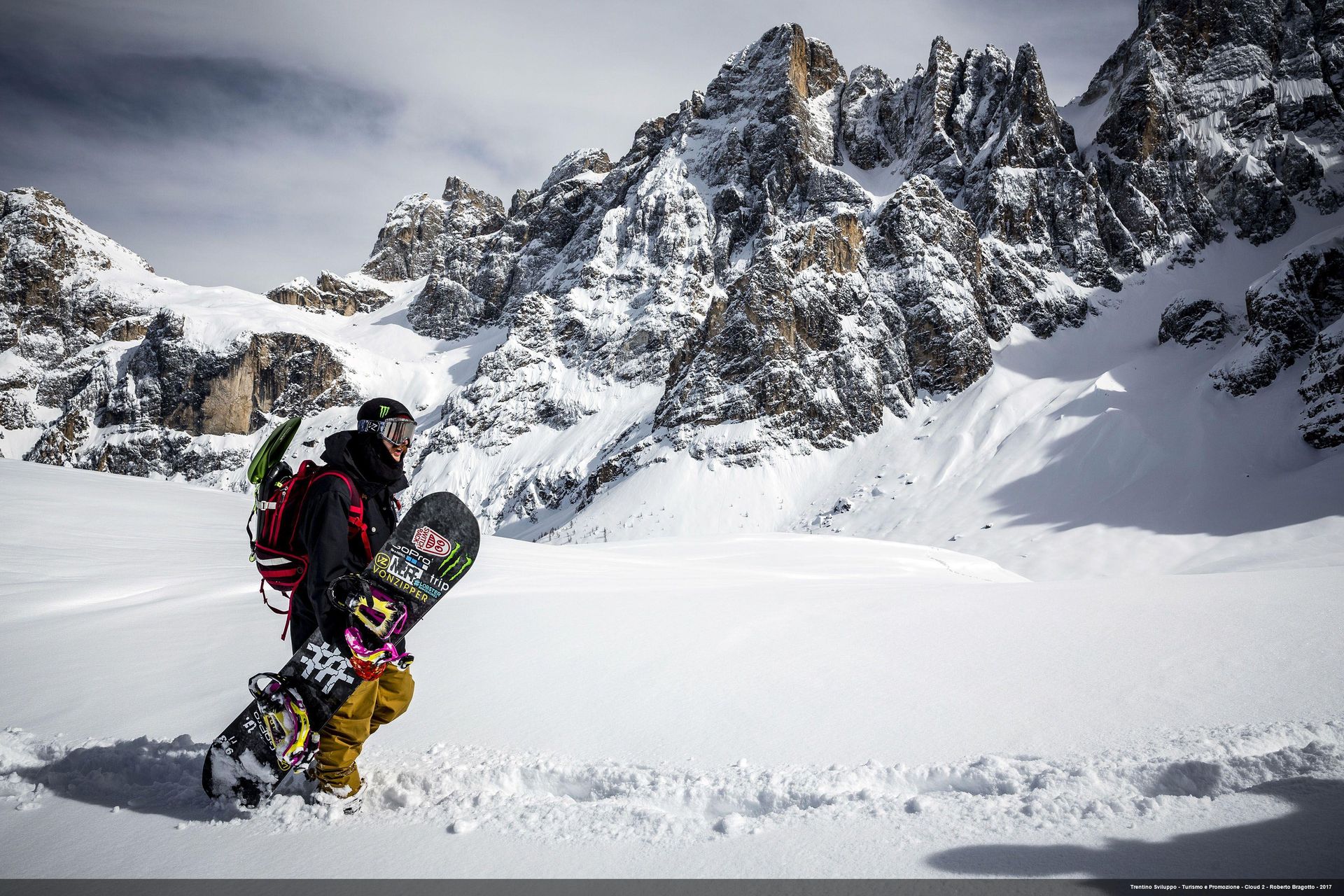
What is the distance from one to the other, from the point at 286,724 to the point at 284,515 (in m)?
1.05

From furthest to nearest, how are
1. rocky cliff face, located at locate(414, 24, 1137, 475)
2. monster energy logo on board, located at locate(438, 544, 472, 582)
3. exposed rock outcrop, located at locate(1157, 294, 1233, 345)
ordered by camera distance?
rocky cliff face, located at locate(414, 24, 1137, 475) → exposed rock outcrop, located at locate(1157, 294, 1233, 345) → monster energy logo on board, located at locate(438, 544, 472, 582)

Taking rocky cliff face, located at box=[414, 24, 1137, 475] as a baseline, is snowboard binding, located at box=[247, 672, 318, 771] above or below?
below

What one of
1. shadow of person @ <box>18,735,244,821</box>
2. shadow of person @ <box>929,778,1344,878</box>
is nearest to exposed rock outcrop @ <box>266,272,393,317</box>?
shadow of person @ <box>18,735,244,821</box>

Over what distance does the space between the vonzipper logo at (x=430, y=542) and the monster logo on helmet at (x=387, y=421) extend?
562 mm

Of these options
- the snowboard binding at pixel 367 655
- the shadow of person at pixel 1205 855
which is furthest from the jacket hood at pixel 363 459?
the shadow of person at pixel 1205 855

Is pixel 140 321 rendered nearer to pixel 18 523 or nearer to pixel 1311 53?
pixel 18 523

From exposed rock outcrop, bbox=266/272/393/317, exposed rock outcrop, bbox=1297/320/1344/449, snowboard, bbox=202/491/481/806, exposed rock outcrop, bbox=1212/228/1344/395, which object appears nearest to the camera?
snowboard, bbox=202/491/481/806

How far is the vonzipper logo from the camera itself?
10.9 ft

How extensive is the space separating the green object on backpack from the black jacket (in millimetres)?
266

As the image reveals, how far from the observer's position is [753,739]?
11.7 feet

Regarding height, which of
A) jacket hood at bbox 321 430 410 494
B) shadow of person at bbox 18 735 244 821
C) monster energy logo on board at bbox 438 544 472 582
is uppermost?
jacket hood at bbox 321 430 410 494

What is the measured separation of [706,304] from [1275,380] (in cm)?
5296

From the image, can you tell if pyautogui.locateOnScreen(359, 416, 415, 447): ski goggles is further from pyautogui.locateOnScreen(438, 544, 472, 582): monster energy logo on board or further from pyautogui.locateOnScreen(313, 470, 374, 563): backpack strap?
pyautogui.locateOnScreen(438, 544, 472, 582): monster energy logo on board

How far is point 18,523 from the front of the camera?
10289 mm
